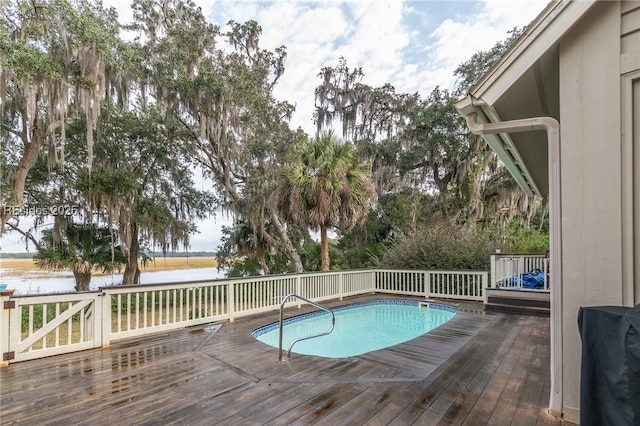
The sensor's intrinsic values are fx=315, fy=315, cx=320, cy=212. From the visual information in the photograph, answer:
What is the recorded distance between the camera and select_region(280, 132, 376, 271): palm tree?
8.76m

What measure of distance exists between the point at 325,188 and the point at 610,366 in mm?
7316

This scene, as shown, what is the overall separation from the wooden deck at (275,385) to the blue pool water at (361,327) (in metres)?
1.28

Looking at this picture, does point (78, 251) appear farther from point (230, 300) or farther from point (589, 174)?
point (589, 174)

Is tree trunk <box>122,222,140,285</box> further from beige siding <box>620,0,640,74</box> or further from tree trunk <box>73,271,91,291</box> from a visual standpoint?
beige siding <box>620,0,640,74</box>

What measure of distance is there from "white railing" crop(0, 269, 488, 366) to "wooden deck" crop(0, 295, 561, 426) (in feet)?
0.79

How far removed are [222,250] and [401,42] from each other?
35.9 feet

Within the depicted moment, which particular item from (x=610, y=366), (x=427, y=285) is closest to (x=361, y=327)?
(x=427, y=285)

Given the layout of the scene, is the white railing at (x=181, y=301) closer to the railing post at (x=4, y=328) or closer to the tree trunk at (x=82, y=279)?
the railing post at (x=4, y=328)

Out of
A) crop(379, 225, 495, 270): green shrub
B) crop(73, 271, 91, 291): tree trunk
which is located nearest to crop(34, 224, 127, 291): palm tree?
crop(73, 271, 91, 291): tree trunk

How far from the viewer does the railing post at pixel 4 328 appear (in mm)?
3557

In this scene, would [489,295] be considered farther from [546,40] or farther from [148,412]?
[148,412]

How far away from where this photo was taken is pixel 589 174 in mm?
2215

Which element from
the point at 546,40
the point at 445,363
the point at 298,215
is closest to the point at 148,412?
the point at 445,363

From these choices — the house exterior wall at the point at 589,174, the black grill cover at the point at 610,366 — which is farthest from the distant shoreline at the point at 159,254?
the black grill cover at the point at 610,366
